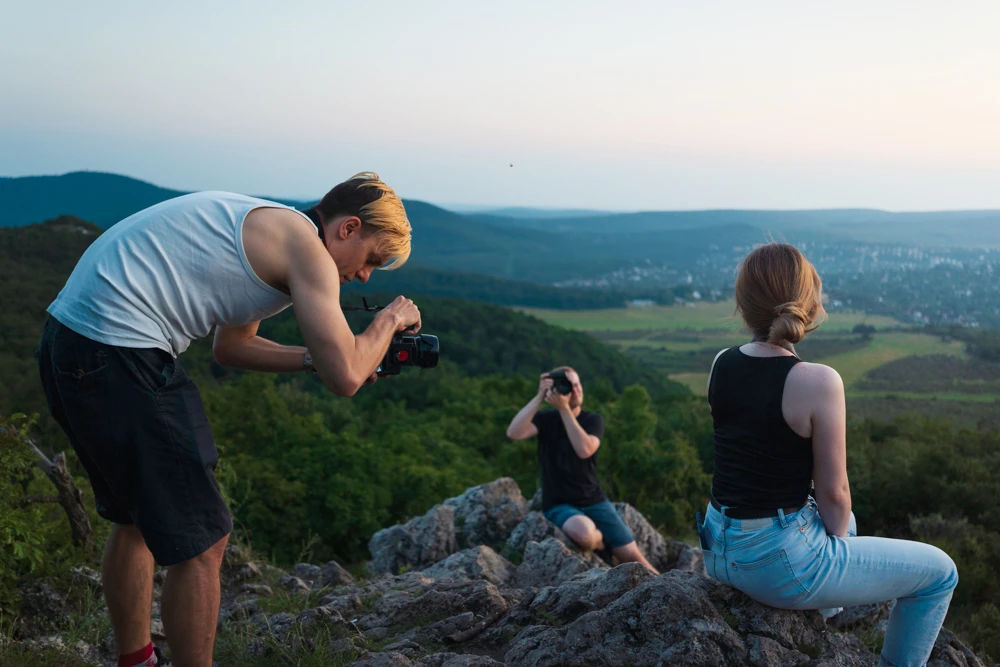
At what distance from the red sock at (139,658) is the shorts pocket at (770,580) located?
2.31 meters

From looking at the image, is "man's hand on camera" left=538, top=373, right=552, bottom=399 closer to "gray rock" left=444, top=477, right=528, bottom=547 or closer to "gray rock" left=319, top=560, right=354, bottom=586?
"gray rock" left=444, top=477, right=528, bottom=547

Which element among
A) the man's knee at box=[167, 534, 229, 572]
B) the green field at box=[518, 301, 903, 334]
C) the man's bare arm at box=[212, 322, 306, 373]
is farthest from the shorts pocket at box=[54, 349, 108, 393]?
the green field at box=[518, 301, 903, 334]

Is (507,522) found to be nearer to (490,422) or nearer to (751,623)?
(751,623)

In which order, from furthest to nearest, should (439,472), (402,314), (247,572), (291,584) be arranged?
(439,472)
(247,572)
(291,584)
(402,314)

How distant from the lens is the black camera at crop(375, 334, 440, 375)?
127 inches

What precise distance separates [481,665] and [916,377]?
58490 mm

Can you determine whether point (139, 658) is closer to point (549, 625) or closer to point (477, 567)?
point (549, 625)

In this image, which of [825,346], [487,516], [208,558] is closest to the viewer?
[208,558]

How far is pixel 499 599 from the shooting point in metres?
4.08

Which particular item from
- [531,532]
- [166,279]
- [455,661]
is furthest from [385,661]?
[531,532]

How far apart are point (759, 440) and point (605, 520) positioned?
11.3 ft

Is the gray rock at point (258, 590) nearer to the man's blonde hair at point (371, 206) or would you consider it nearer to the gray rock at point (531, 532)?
the gray rock at point (531, 532)

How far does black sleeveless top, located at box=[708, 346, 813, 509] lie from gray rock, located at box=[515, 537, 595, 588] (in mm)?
2549

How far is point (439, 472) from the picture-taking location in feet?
51.5
